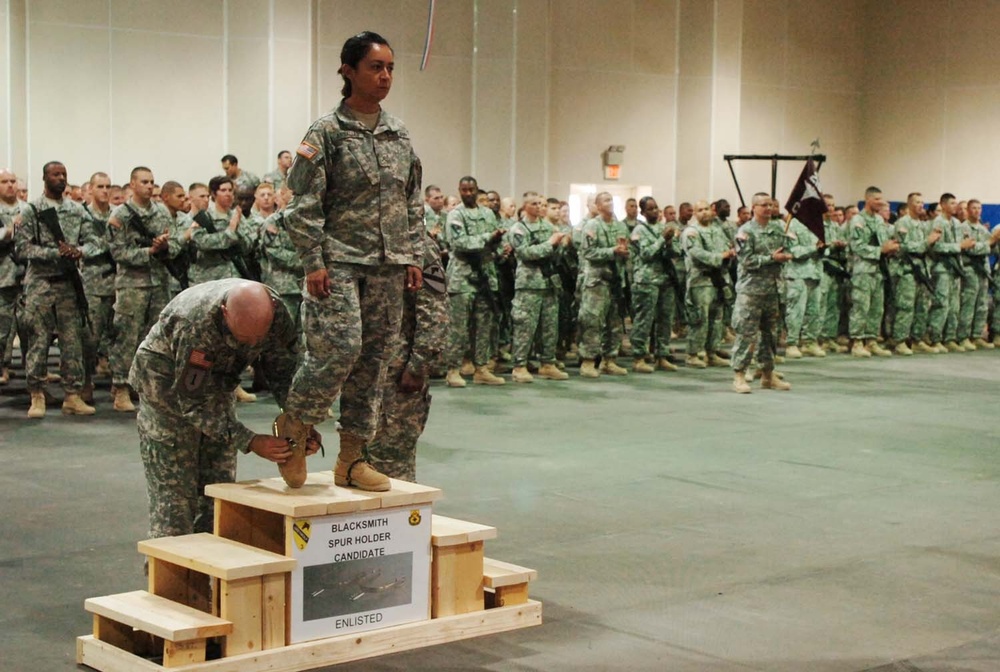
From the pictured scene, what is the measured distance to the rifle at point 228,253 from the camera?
11.4m

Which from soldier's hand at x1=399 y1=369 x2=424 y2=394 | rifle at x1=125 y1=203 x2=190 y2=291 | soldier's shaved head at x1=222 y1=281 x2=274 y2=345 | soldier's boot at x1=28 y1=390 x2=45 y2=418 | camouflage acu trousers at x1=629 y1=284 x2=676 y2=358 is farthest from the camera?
camouflage acu trousers at x1=629 y1=284 x2=676 y2=358

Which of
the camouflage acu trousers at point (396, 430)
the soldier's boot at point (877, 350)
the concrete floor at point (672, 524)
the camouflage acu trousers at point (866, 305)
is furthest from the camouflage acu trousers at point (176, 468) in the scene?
the soldier's boot at point (877, 350)

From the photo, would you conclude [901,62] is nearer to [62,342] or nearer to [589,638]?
[62,342]

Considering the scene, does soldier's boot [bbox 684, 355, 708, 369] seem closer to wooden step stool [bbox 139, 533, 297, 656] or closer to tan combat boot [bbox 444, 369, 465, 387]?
tan combat boot [bbox 444, 369, 465, 387]

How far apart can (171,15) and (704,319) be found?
835cm

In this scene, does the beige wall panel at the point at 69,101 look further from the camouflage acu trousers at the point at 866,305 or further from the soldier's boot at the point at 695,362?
the camouflage acu trousers at the point at 866,305

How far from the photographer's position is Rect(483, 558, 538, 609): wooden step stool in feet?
17.0

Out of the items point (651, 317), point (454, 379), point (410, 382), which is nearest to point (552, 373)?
point (454, 379)

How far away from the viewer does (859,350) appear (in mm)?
17250

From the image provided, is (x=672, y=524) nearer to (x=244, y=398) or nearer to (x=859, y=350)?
(x=244, y=398)

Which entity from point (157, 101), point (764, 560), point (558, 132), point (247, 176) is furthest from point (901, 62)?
point (764, 560)

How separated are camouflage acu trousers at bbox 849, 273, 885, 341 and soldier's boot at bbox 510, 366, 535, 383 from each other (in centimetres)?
560

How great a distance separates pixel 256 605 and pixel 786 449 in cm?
573

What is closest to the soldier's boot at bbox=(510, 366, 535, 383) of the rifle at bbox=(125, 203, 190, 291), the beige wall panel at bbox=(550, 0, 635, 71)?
the rifle at bbox=(125, 203, 190, 291)
